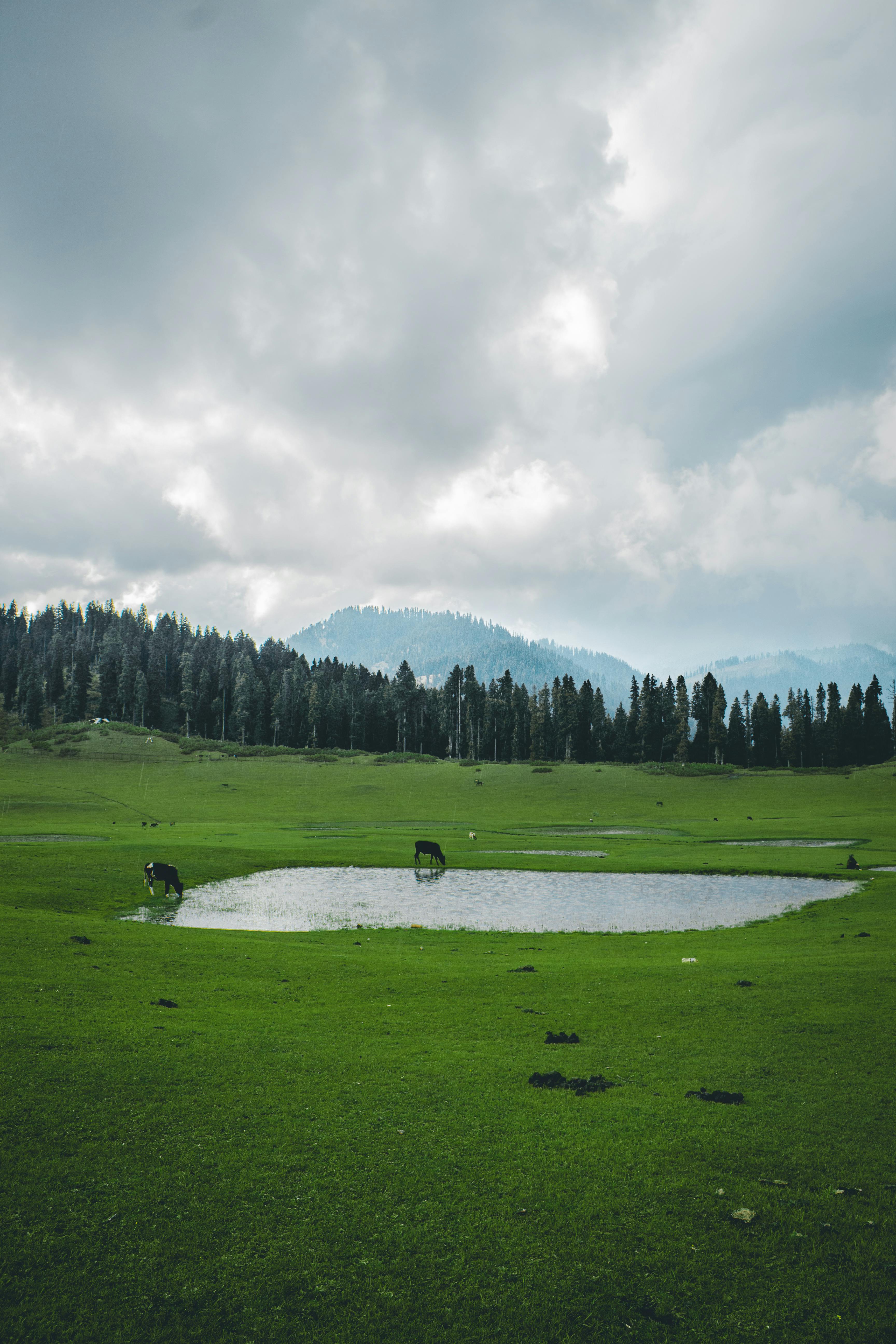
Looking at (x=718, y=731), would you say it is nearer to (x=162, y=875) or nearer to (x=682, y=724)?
(x=682, y=724)

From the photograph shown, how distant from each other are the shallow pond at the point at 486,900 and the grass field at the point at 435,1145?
659 cm

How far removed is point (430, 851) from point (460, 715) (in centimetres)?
13356

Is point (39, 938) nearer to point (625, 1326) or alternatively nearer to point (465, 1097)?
point (465, 1097)

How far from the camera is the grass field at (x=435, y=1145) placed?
5738 millimetres

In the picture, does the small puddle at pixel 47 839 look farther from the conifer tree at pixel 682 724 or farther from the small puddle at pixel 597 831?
the conifer tree at pixel 682 724

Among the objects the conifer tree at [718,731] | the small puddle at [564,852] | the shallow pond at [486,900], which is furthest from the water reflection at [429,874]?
the conifer tree at [718,731]

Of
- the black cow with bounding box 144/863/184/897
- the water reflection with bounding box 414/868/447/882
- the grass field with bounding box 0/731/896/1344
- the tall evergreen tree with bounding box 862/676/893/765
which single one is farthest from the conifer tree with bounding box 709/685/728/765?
the grass field with bounding box 0/731/896/1344

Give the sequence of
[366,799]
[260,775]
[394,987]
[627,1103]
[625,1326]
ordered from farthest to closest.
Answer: [260,775], [366,799], [394,987], [627,1103], [625,1326]

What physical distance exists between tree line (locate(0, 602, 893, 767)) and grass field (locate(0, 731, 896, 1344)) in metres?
132

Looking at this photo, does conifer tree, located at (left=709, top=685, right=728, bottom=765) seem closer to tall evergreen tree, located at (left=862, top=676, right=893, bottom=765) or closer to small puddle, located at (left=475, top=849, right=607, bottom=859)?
tall evergreen tree, located at (left=862, top=676, right=893, bottom=765)

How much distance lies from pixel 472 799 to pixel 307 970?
75.2 metres

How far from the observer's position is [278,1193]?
277 inches

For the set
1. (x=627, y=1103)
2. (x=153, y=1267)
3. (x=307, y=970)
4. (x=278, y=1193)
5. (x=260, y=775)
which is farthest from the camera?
(x=260, y=775)

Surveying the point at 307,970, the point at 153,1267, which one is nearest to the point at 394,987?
the point at 307,970
